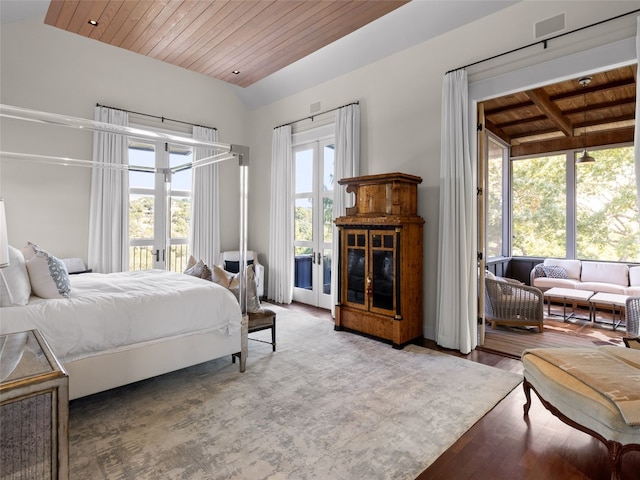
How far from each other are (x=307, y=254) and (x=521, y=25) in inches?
158

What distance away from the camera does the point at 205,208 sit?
610cm

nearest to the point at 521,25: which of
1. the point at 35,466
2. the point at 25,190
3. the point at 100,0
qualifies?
the point at 100,0

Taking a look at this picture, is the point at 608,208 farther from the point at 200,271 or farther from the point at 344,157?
the point at 200,271

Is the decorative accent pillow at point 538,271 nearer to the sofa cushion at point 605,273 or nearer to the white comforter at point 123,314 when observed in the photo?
the sofa cushion at point 605,273

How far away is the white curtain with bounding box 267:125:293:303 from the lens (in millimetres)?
5961

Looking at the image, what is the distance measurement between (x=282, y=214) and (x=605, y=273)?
5474mm

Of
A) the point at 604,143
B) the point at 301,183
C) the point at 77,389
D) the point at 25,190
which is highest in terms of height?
the point at 604,143

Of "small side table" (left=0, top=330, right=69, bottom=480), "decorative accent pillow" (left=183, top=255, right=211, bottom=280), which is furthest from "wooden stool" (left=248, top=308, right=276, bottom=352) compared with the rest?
"small side table" (left=0, top=330, right=69, bottom=480)

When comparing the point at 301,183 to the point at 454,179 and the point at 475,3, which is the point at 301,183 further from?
the point at 475,3

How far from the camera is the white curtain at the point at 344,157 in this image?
487cm

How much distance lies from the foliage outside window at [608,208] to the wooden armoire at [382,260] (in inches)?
172

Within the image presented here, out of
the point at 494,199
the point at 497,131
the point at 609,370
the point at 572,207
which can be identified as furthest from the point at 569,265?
the point at 609,370

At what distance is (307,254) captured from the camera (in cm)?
592

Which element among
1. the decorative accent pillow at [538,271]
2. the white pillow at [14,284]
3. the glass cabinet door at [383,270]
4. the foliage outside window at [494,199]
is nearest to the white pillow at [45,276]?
the white pillow at [14,284]
